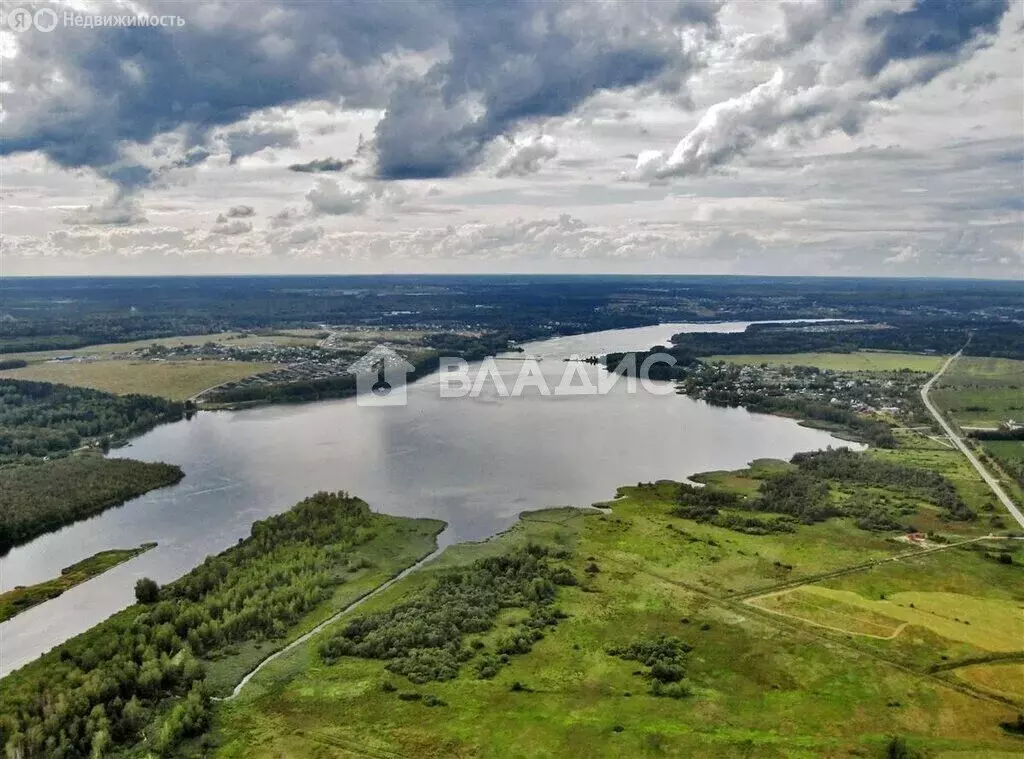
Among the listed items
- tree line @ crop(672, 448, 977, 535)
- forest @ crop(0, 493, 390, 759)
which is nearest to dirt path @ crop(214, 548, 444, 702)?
forest @ crop(0, 493, 390, 759)

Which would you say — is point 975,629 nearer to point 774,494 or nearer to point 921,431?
point 774,494

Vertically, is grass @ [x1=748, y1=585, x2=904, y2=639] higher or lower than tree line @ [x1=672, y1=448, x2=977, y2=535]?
lower

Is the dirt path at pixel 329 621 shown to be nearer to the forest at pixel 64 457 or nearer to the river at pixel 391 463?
the river at pixel 391 463

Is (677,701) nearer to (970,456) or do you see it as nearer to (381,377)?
(970,456)

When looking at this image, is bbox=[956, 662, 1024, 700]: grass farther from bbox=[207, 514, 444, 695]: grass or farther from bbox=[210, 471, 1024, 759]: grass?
bbox=[207, 514, 444, 695]: grass

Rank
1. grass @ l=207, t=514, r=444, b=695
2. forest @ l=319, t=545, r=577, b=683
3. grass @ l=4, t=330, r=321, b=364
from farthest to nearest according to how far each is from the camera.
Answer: grass @ l=4, t=330, r=321, b=364 < forest @ l=319, t=545, r=577, b=683 < grass @ l=207, t=514, r=444, b=695

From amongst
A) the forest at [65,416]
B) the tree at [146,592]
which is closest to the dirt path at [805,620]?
the tree at [146,592]
